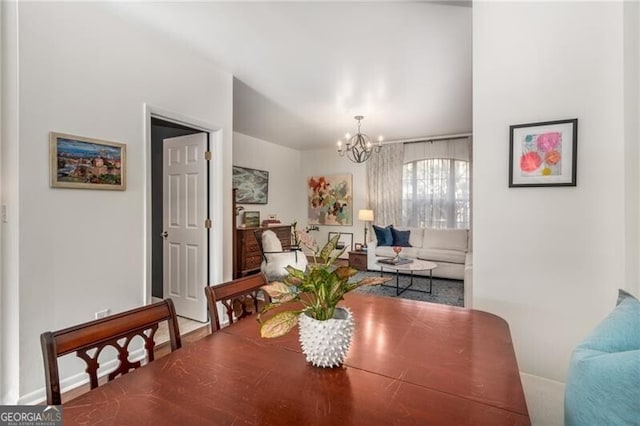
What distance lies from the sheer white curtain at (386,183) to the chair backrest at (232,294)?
5074 millimetres

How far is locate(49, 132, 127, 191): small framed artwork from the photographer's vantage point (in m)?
1.97

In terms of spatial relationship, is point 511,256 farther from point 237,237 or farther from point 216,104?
point 237,237

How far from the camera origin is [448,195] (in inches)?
233

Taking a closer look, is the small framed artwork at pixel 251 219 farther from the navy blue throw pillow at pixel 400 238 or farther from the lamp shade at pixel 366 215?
the navy blue throw pillow at pixel 400 238

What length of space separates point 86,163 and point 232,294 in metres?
1.51

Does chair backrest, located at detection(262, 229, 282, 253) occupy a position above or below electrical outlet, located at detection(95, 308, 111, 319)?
above

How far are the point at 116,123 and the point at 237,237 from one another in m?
3.01

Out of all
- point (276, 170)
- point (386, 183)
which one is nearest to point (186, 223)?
point (276, 170)

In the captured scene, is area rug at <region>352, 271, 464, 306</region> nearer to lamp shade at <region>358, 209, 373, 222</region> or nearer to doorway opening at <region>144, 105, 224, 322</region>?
lamp shade at <region>358, 209, 373, 222</region>

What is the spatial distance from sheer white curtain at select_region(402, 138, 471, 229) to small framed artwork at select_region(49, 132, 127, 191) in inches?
202

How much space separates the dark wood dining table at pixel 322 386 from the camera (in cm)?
73

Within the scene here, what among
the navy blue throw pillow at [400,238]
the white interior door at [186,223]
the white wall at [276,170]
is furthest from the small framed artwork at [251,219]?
the navy blue throw pillow at [400,238]

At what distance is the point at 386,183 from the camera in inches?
255

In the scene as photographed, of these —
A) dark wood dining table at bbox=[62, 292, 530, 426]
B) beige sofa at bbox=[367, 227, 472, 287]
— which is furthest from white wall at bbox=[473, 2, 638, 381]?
beige sofa at bbox=[367, 227, 472, 287]
